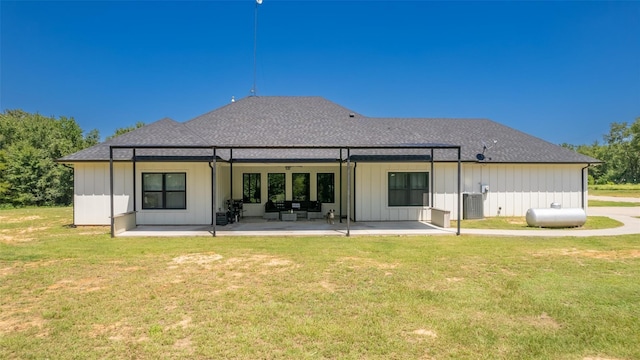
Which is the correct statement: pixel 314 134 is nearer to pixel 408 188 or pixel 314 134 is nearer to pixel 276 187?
pixel 276 187

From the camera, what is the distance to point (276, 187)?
662 inches

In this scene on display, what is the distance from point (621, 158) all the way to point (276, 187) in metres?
73.4

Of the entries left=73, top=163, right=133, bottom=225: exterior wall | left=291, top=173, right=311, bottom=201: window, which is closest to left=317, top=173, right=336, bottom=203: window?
left=291, top=173, right=311, bottom=201: window

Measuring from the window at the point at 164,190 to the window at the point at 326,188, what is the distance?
6.30 meters

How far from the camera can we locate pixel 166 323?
4516mm

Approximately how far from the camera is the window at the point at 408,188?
15.3 m

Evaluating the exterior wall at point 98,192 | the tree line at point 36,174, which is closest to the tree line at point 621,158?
the exterior wall at point 98,192

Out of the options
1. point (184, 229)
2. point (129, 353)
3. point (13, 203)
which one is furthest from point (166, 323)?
point (13, 203)

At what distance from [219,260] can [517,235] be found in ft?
31.5

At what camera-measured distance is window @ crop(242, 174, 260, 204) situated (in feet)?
55.2

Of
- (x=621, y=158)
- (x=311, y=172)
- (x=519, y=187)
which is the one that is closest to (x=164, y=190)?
(x=311, y=172)

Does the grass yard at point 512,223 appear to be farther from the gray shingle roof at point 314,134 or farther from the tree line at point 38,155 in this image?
the tree line at point 38,155

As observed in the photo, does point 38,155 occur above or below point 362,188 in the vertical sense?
above

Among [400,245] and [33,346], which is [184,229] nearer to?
[400,245]
